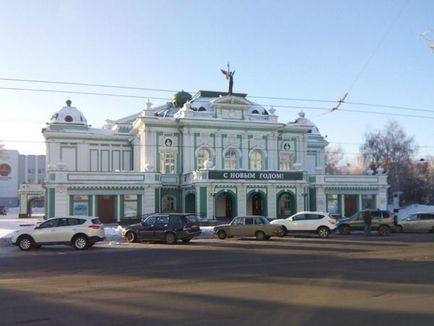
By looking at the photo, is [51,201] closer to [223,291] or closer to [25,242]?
[25,242]

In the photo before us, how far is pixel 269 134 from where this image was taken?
170 ft

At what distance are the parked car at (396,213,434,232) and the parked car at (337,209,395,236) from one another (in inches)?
93.3

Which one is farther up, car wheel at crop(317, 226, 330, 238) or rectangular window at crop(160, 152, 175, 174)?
rectangular window at crop(160, 152, 175, 174)

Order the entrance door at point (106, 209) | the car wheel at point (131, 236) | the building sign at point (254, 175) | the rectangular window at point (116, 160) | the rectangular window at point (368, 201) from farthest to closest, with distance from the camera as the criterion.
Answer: the rectangular window at point (116, 160)
the rectangular window at point (368, 201)
the building sign at point (254, 175)
the entrance door at point (106, 209)
the car wheel at point (131, 236)

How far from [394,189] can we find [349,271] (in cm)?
6597

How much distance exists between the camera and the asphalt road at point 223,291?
8.11m

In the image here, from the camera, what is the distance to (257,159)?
51781mm

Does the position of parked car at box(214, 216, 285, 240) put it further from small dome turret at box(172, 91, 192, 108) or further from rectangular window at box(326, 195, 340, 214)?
small dome turret at box(172, 91, 192, 108)

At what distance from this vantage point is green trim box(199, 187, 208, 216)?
42.7 metres

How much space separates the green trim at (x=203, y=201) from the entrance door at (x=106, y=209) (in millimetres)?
7800

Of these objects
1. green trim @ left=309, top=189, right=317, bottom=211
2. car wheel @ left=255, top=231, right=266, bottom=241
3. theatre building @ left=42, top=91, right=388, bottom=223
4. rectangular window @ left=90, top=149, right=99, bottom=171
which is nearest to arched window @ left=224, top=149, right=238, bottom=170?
theatre building @ left=42, top=91, right=388, bottom=223

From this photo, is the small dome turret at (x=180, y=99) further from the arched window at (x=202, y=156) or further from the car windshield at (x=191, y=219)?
the car windshield at (x=191, y=219)

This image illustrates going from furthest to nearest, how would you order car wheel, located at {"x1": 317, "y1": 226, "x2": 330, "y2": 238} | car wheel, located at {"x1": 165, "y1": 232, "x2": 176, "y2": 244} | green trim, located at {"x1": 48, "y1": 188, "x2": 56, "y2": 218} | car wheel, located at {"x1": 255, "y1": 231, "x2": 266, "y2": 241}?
green trim, located at {"x1": 48, "y1": 188, "x2": 56, "y2": 218}
car wheel, located at {"x1": 317, "y1": 226, "x2": 330, "y2": 238}
car wheel, located at {"x1": 255, "y1": 231, "x2": 266, "y2": 241}
car wheel, located at {"x1": 165, "y1": 232, "x2": 176, "y2": 244}

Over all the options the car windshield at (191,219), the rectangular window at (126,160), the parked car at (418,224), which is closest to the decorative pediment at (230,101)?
the rectangular window at (126,160)
